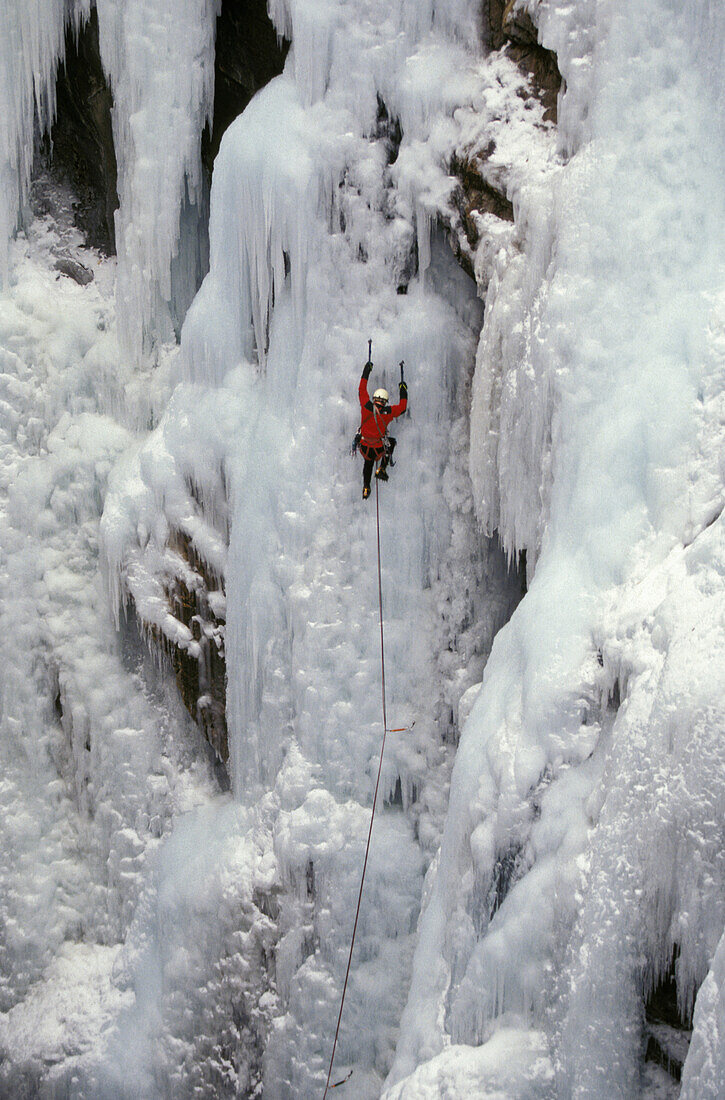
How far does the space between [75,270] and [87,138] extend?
106 centimetres

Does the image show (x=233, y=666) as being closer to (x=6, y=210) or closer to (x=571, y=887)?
(x=571, y=887)

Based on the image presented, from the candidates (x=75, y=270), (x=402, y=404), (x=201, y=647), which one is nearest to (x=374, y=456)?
(x=402, y=404)

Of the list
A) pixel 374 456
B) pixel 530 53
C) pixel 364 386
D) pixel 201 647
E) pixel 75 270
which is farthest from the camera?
pixel 75 270

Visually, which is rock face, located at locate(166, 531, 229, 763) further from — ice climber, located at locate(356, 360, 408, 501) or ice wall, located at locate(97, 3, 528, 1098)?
ice climber, located at locate(356, 360, 408, 501)

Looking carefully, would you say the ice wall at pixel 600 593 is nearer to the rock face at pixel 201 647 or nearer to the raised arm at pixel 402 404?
the raised arm at pixel 402 404

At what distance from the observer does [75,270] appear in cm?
903

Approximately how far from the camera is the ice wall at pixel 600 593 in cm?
439

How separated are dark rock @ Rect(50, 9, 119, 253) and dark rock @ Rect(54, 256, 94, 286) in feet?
0.76

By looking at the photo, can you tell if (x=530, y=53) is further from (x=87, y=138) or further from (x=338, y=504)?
(x=87, y=138)

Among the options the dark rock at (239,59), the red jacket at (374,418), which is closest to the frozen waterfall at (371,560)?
the dark rock at (239,59)

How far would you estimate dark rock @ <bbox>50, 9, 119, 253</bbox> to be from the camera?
8.47 m

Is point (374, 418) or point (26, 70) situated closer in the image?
point (374, 418)

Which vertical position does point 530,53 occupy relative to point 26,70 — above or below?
above

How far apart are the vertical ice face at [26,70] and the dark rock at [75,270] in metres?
0.62
